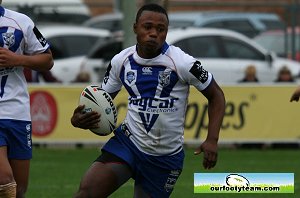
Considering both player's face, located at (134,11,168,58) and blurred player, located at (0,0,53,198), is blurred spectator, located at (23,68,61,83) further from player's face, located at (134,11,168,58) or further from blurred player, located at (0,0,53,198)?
player's face, located at (134,11,168,58)

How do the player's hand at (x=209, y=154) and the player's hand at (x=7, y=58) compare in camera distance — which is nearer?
the player's hand at (x=209, y=154)

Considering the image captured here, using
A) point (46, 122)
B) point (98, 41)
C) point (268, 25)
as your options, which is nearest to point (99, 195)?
point (46, 122)

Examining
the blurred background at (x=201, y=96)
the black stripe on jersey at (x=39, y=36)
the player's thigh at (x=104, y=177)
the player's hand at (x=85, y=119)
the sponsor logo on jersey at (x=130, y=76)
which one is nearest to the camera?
the player's thigh at (x=104, y=177)

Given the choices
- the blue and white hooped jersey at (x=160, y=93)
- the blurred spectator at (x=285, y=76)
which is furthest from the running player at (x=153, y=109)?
the blurred spectator at (x=285, y=76)

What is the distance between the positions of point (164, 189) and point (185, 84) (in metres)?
0.80

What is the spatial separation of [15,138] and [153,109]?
1.07 metres

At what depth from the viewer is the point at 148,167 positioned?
27.6ft

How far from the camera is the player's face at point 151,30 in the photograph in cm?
830

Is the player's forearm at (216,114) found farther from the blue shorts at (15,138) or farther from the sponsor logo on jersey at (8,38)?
the sponsor logo on jersey at (8,38)

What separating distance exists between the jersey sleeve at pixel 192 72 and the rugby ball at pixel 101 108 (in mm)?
589

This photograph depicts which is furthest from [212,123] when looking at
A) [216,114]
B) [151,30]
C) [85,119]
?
[85,119]

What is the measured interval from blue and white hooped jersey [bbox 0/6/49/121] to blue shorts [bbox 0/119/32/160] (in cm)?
5

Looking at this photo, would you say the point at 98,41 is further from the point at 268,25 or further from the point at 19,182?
the point at 19,182

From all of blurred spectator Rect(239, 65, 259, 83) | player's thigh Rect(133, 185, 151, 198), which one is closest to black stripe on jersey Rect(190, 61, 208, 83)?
player's thigh Rect(133, 185, 151, 198)
